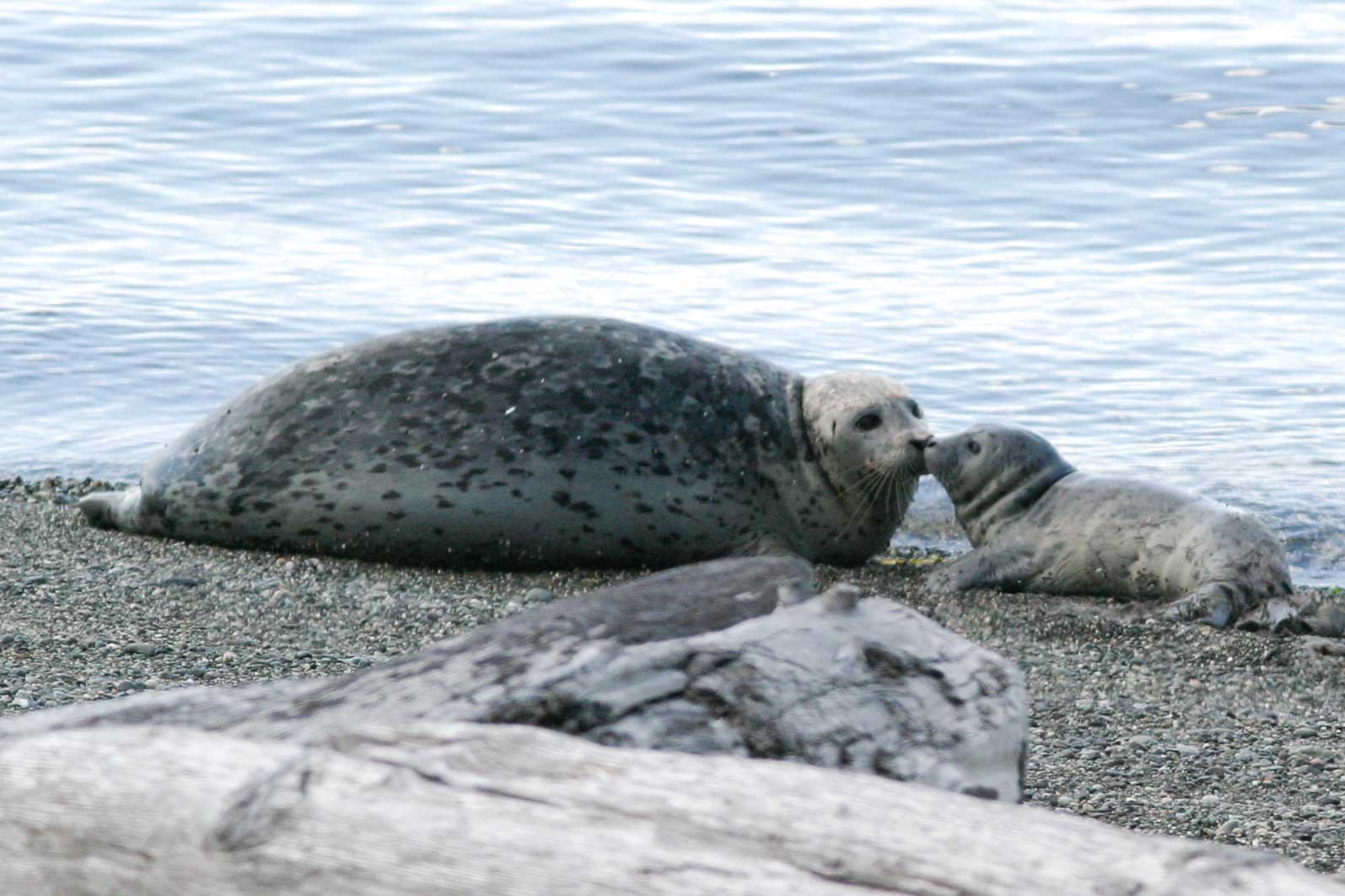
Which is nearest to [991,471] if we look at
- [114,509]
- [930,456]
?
[930,456]

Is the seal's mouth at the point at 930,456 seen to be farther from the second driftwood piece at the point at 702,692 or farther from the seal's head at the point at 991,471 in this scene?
the second driftwood piece at the point at 702,692

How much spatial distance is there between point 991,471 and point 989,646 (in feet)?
4.77

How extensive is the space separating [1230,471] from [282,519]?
13.5 ft

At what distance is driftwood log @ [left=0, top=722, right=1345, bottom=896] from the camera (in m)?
1.97

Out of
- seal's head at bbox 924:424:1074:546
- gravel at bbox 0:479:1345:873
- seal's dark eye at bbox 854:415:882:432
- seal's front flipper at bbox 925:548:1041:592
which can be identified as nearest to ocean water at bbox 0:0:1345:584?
seal's head at bbox 924:424:1074:546

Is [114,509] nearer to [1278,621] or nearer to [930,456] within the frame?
[930,456]

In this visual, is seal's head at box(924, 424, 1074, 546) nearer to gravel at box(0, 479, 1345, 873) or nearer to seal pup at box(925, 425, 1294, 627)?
seal pup at box(925, 425, 1294, 627)

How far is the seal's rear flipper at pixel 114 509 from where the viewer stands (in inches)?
257

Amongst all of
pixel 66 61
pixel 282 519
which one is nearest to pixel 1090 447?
pixel 282 519

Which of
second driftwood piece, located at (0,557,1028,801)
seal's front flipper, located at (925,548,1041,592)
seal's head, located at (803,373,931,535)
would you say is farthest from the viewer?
seal's head, located at (803,373,931,535)

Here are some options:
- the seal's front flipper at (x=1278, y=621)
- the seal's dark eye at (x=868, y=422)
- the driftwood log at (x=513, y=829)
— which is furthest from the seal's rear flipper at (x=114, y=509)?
the driftwood log at (x=513, y=829)

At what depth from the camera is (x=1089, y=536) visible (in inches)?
245

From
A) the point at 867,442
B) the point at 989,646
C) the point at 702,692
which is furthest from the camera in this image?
the point at 867,442

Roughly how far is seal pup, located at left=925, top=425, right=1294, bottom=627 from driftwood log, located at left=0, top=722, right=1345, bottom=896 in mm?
3833
